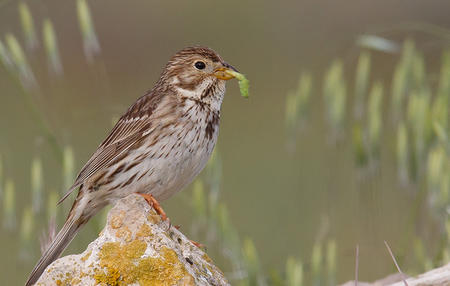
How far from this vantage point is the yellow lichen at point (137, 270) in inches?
199

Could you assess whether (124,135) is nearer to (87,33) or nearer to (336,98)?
(87,33)

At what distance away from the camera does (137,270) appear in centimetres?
509

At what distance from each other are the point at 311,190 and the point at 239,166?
2432 millimetres

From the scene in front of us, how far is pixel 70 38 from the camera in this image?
2417 centimetres

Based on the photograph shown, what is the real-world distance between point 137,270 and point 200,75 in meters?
2.15

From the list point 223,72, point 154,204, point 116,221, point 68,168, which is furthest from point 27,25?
point 116,221

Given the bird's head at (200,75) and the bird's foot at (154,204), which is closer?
the bird's foot at (154,204)

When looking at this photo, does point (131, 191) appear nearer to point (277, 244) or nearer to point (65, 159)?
point (65, 159)

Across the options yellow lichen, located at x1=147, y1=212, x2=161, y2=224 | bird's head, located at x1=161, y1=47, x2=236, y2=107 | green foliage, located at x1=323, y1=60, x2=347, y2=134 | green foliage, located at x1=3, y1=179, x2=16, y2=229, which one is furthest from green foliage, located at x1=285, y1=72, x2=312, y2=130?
yellow lichen, located at x1=147, y1=212, x2=161, y2=224

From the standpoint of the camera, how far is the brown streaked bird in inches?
256

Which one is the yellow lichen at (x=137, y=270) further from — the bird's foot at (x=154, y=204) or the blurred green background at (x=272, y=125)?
the blurred green background at (x=272, y=125)

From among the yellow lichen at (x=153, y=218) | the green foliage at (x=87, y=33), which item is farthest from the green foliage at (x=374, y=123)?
the yellow lichen at (x=153, y=218)

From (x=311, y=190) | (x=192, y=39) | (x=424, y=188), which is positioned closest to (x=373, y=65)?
(x=192, y=39)

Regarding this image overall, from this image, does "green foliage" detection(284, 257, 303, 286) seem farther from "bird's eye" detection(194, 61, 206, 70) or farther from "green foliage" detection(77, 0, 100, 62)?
"green foliage" detection(77, 0, 100, 62)
